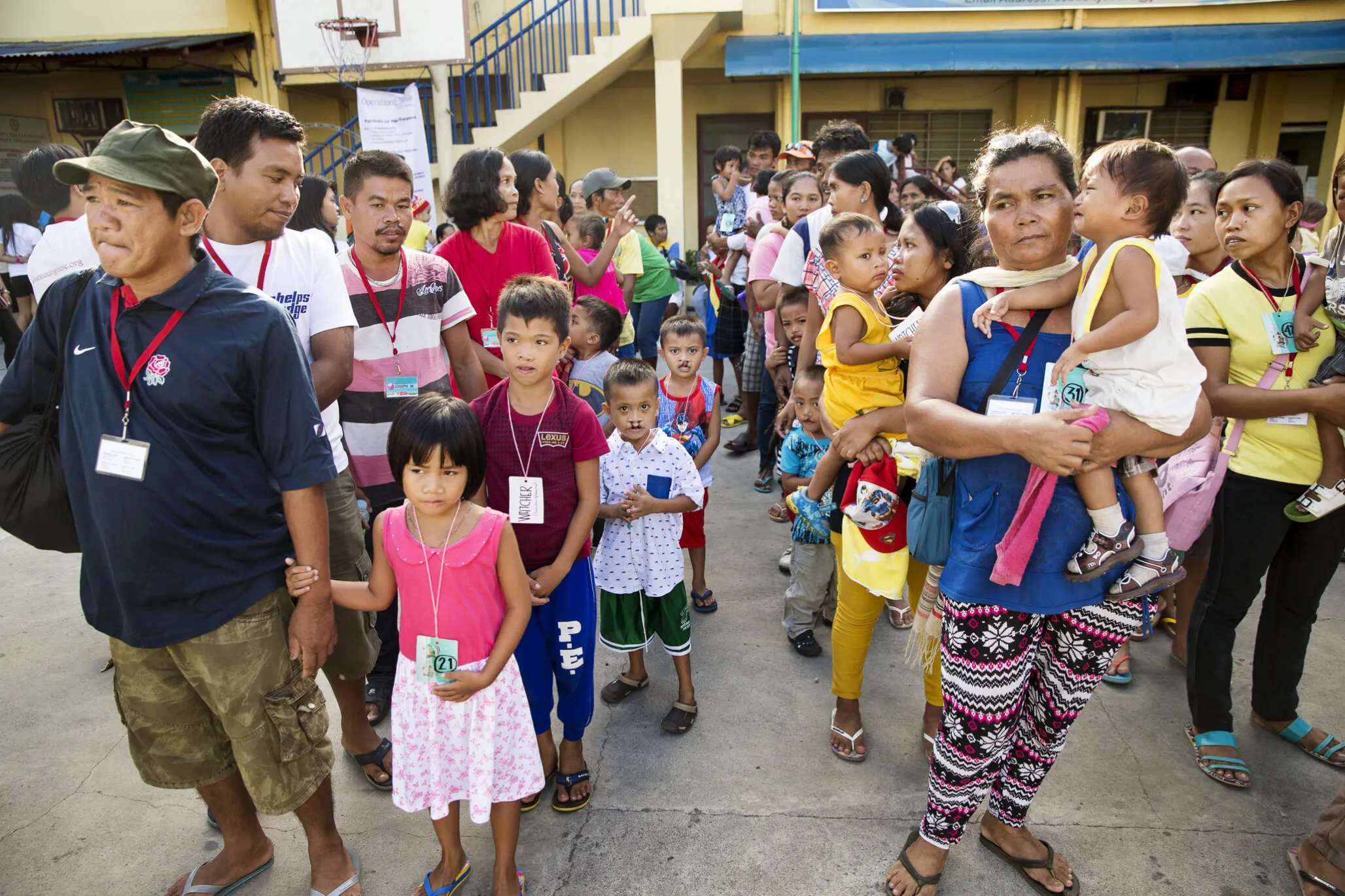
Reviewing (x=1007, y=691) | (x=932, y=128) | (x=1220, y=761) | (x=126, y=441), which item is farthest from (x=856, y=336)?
(x=932, y=128)

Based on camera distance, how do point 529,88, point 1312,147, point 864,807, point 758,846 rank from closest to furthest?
point 758,846
point 864,807
point 529,88
point 1312,147

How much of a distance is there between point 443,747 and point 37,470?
4.24 feet

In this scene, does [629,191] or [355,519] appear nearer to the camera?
[355,519]

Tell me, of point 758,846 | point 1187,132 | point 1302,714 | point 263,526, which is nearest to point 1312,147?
point 1187,132

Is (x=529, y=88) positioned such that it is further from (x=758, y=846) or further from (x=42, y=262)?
(x=758, y=846)

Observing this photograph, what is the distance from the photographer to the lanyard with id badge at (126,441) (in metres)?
1.96

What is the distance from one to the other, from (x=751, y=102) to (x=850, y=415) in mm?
11264

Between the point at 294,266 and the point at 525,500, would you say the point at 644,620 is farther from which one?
the point at 294,266

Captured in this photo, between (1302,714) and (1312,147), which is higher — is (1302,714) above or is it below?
below

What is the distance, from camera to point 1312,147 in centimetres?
1266

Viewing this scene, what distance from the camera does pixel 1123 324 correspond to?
1845 millimetres

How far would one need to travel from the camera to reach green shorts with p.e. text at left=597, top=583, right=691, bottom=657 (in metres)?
3.15

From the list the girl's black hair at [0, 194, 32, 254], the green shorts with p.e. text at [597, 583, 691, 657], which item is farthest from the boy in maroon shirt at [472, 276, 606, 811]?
the girl's black hair at [0, 194, 32, 254]

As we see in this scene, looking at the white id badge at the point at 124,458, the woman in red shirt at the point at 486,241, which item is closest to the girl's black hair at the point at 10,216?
the woman in red shirt at the point at 486,241
